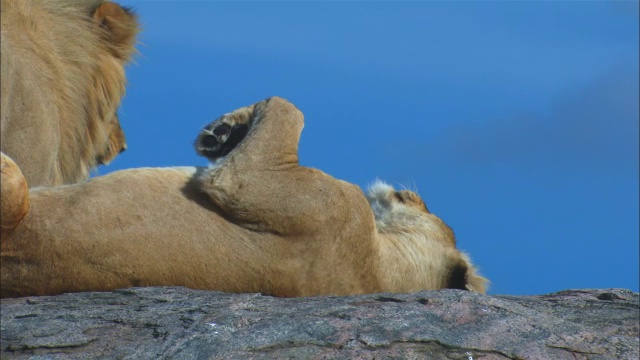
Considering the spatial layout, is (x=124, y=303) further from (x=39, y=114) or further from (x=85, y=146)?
(x=85, y=146)

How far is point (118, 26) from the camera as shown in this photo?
711 cm

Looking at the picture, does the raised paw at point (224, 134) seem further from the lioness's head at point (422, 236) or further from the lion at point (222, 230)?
the lioness's head at point (422, 236)

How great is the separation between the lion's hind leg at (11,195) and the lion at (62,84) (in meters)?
1.04

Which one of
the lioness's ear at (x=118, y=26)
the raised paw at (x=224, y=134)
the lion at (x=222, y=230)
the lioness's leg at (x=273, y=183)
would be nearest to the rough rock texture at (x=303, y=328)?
the lion at (x=222, y=230)

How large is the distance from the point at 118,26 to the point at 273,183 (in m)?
1.97

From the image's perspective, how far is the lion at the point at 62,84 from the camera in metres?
6.25

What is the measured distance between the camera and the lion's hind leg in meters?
5.04

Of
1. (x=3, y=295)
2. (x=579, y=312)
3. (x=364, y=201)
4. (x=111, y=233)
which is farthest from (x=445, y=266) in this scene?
(x=3, y=295)

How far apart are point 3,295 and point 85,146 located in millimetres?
1869

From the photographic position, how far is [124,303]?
496cm

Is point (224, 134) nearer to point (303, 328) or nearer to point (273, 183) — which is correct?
point (273, 183)

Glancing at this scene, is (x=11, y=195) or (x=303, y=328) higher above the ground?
(x=11, y=195)

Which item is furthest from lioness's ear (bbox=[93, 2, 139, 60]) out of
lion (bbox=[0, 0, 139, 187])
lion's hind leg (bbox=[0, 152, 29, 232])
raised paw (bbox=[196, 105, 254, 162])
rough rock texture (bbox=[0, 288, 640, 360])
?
rough rock texture (bbox=[0, 288, 640, 360])

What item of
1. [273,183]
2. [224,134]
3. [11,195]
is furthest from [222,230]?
[11,195]
